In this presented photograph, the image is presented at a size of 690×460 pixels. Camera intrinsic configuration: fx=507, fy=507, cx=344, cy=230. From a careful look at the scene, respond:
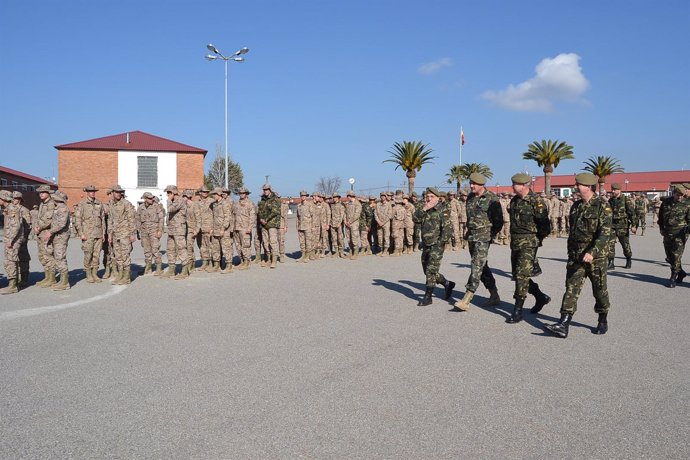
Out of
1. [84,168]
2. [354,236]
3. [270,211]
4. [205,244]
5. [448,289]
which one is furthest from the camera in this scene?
[84,168]

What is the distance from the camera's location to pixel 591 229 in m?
6.38

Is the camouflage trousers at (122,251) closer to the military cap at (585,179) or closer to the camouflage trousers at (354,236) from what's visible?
the camouflage trousers at (354,236)

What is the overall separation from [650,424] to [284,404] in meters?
2.91

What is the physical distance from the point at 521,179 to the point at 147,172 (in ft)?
128

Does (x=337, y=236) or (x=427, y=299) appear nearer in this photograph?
(x=427, y=299)

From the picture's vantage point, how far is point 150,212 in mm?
12156

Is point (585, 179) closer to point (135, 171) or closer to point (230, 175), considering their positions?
point (135, 171)

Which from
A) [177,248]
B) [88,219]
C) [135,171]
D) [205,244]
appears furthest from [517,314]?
[135,171]

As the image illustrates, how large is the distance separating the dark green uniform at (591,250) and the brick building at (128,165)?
37.5 metres

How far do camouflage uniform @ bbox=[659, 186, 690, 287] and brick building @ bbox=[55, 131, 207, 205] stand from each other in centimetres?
3587

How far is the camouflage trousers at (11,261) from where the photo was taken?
9789mm

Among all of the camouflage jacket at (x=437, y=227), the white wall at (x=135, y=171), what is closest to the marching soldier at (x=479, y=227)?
the camouflage jacket at (x=437, y=227)

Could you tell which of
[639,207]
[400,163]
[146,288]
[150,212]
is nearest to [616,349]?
[146,288]

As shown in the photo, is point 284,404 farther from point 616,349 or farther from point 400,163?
point 400,163
